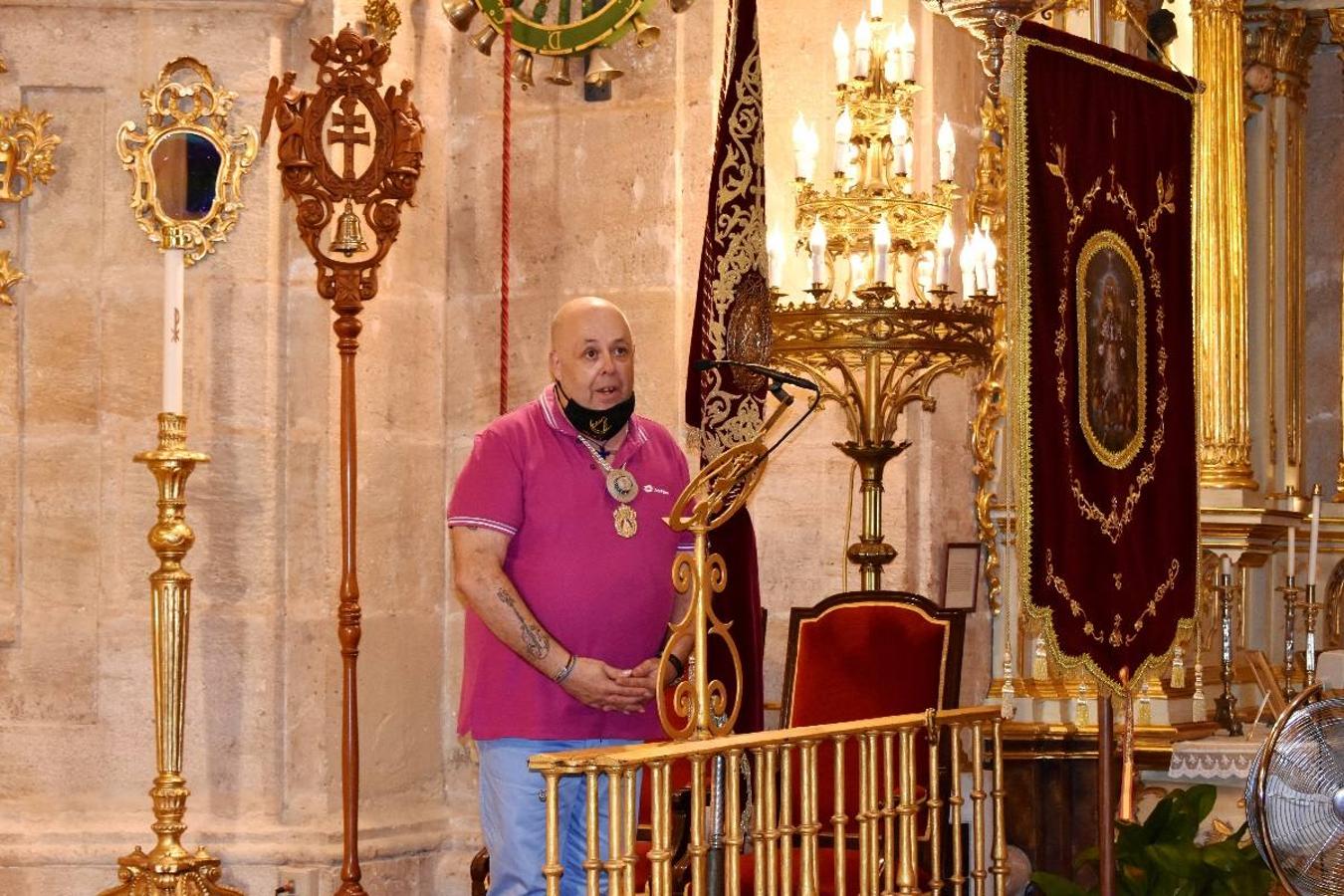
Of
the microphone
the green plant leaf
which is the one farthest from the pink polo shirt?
the green plant leaf

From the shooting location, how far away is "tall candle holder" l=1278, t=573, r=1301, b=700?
6441mm

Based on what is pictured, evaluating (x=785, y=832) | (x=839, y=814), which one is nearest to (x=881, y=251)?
(x=839, y=814)

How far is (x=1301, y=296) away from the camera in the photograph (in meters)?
7.58

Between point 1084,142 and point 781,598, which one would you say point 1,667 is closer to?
point 781,598

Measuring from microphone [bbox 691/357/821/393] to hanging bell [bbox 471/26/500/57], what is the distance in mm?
2297

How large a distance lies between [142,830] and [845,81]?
2782mm

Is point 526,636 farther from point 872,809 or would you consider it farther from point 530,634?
point 872,809

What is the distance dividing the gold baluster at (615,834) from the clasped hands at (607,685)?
0.68 metres

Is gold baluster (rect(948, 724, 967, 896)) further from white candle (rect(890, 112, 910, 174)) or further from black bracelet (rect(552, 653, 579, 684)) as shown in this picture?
white candle (rect(890, 112, 910, 174))

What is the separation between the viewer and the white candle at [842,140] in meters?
6.16

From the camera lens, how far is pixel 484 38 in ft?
21.7

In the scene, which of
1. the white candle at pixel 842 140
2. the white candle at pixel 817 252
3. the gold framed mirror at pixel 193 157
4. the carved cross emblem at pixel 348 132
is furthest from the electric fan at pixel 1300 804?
the gold framed mirror at pixel 193 157

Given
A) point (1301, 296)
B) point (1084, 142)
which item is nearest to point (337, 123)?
point (1084, 142)

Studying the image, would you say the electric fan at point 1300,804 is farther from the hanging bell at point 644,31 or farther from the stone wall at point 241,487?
the hanging bell at point 644,31
